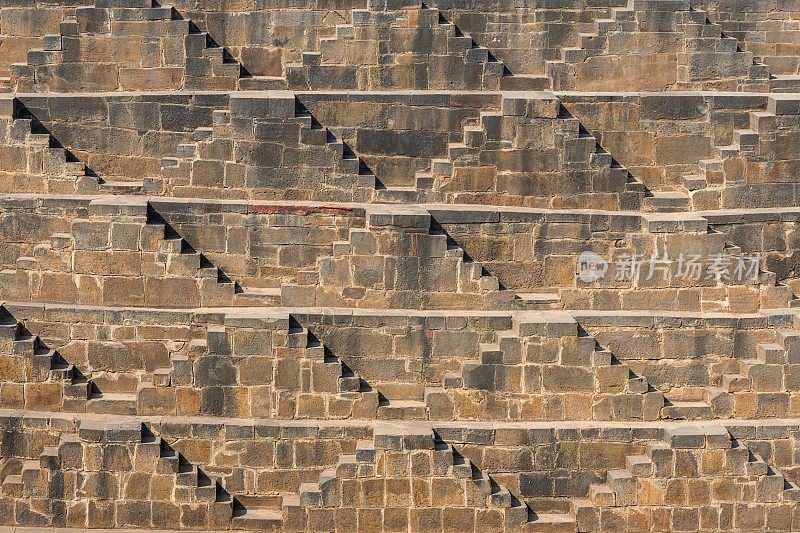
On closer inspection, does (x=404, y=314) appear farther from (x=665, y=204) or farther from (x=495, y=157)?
(x=665, y=204)

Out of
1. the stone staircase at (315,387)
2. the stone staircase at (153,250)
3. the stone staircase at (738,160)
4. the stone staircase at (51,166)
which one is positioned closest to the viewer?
the stone staircase at (315,387)

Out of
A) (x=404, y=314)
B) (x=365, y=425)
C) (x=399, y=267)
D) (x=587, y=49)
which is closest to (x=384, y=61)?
(x=587, y=49)

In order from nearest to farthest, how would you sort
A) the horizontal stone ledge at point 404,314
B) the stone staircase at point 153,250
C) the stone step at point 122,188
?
the horizontal stone ledge at point 404,314 → the stone staircase at point 153,250 → the stone step at point 122,188

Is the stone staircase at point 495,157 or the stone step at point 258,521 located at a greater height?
the stone staircase at point 495,157

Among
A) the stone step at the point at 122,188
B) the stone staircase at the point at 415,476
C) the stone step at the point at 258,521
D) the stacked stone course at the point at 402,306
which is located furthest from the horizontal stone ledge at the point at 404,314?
the stone step at the point at 258,521

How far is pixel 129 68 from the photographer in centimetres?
2691

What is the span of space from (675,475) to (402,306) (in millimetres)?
4180

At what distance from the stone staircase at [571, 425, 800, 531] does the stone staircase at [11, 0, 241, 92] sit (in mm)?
8335

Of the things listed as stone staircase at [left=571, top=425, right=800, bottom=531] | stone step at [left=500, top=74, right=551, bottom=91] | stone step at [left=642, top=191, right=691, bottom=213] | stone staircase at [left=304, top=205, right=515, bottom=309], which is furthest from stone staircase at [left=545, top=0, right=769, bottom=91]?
stone staircase at [left=571, top=425, right=800, bottom=531]

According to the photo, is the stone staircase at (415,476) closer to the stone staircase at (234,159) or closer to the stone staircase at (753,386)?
the stone staircase at (753,386)

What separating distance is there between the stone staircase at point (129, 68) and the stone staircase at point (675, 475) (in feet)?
27.3

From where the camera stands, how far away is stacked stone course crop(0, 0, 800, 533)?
23562 mm

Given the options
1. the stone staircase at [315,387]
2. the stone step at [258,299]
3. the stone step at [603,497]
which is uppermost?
the stone step at [258,299]

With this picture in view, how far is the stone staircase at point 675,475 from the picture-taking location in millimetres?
23500
